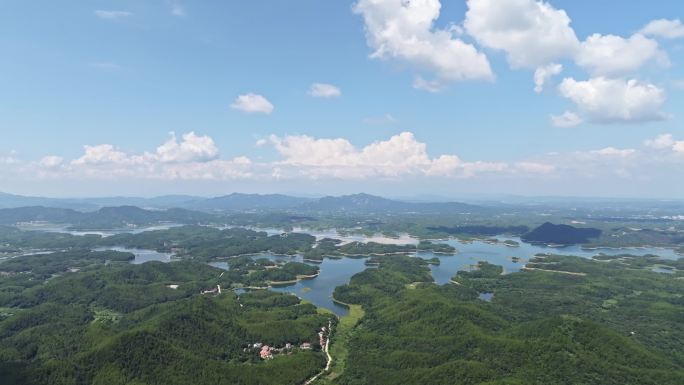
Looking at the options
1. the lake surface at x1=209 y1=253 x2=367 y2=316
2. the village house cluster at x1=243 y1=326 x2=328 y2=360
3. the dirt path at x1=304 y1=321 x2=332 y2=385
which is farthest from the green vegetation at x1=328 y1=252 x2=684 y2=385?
the village house cluster at x1=243 y1=326 x2=328 y2=360

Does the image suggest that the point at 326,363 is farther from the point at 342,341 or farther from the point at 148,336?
the point at 148,336

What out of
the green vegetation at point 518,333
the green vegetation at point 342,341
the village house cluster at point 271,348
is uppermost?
the green vegetation at point 518,333

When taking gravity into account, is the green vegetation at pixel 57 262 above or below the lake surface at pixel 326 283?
above

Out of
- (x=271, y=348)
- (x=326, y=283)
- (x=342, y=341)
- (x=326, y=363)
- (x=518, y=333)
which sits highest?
(x=518, y=333)

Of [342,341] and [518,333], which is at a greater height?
[518,333]

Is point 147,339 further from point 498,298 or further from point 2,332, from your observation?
point 498,298

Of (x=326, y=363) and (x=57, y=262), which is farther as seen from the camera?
(x=57, y=262)

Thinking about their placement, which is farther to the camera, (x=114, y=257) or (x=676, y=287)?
(x=114, y=257)

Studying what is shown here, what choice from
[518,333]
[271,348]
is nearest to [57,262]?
[271,348]

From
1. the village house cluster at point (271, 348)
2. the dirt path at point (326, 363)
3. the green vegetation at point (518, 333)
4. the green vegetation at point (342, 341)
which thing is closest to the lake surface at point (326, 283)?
the green vegetation at point (342, 341)

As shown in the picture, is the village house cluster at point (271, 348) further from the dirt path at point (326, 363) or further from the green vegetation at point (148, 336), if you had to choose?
the dirt path at point (326, 363)

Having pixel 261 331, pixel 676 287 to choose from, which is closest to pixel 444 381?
pixel 261 331
